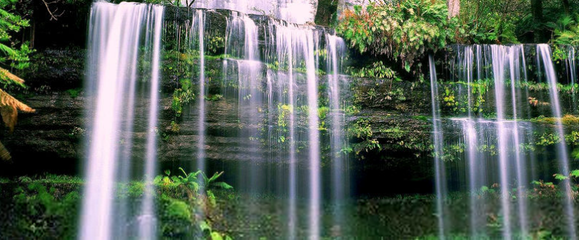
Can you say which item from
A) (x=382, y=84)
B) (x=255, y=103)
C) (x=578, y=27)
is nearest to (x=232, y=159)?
(x=255, y=103)

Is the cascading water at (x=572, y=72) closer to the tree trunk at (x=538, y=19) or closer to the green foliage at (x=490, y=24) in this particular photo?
the green foliage at (x=490, y=24)

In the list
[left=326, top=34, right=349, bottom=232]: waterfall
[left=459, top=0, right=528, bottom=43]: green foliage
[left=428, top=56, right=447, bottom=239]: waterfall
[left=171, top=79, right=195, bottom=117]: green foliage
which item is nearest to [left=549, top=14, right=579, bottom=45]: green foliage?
[left=459, top=0, right=528, bottom=43]: green foliage

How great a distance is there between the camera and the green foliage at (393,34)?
976 cm

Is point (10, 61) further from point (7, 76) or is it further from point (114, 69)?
point (114, 69)

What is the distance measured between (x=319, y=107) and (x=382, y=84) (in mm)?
1493

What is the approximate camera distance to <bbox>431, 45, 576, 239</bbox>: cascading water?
987cm

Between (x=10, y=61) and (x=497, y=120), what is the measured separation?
1031 centimetres

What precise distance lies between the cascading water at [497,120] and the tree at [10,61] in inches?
318

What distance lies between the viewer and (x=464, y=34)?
11047 millimetres

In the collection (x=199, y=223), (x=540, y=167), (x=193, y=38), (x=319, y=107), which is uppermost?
(x=193, y=38)

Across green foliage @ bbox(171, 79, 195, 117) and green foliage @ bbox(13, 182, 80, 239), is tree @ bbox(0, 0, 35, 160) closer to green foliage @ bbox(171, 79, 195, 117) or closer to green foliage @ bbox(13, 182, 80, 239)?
green foliage @ bbox(13, 182, 80, 239)

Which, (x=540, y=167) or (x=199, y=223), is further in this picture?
(x=540, y=167)

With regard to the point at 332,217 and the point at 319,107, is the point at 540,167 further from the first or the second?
the point at 332,217

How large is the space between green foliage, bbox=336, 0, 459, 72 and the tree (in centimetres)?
623
